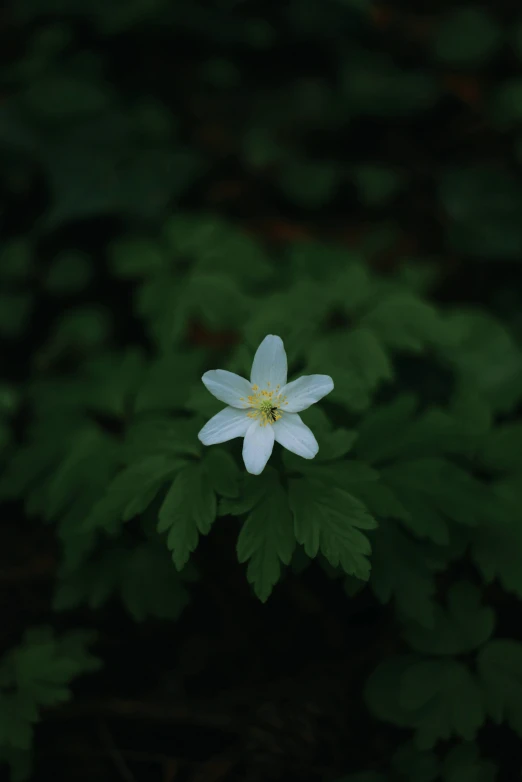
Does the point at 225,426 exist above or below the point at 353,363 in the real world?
below

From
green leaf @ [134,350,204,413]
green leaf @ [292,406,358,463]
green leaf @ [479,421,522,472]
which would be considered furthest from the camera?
green leaf @ [134,350,204,413]

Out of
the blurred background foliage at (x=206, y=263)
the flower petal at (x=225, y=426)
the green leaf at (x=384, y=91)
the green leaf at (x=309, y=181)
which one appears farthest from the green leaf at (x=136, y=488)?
the green leaf at (x=384, y=91)

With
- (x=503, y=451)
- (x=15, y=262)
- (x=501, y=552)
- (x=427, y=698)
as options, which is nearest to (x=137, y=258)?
(x=15, y=262)

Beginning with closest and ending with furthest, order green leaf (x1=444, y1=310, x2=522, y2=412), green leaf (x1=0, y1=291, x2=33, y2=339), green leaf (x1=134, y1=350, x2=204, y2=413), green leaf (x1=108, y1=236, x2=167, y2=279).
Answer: green leaf (x1=134, y1=350, x2=204, y2=413)
green leaf (x1=444, y1=310, x2=522, y2=412)
green leaf (x1=108, y1=236, x2=167, y2=279)
green leaf (x1=0, y1=291, x2=33, y2=339)

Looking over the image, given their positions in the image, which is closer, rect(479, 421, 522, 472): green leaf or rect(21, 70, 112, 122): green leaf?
rect(479, 421, 522, 472): green leaf

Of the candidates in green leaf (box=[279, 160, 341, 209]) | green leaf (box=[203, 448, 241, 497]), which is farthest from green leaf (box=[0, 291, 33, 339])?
green leaf (box=[203, 448, 241, 497])

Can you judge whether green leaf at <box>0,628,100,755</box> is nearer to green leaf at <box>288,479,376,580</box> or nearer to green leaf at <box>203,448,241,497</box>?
green leaf at <box>203,448,241,497</box>

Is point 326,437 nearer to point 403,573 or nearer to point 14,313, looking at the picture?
point 403,573

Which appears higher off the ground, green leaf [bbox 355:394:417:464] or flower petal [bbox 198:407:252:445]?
green leaf [bbox 355:394:417:464]
